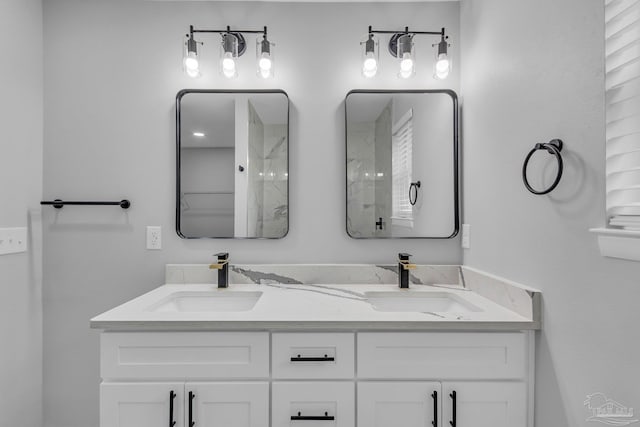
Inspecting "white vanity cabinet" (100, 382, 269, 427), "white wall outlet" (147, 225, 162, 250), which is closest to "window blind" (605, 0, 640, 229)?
"white vanity cabinet" (100, 382, 269, 427)

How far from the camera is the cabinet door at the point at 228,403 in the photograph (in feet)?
3.84

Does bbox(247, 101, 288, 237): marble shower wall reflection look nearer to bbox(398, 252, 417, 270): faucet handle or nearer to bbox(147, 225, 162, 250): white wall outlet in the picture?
bbox(147, 225, 162, 250): white wall outlet

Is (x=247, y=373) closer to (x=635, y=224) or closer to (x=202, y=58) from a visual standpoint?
(x=635, y=224)

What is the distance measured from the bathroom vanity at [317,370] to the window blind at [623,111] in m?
0.45

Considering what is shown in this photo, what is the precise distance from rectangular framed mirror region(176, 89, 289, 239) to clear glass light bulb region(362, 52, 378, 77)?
1.47 feet

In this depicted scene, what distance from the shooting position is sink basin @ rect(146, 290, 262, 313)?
5.29 feet

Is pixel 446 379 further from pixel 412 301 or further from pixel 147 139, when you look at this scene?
pixel 147 139

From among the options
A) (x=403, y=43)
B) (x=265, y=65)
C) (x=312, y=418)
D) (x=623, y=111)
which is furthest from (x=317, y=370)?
(x=403, y=43)

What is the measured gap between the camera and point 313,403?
1177 mm

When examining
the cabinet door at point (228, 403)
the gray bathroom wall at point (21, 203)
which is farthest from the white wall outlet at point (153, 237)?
the cabinet door at point (228, 403)

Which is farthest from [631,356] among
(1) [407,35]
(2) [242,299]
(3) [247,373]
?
(1) [407,35]

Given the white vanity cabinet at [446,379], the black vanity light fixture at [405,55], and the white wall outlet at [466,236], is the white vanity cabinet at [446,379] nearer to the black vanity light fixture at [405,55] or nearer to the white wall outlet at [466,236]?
the white wall outlet at [466,236]

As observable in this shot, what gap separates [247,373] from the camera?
118 cm

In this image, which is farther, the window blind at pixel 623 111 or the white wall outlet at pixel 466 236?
the white wall outlet at pixel 466 236
